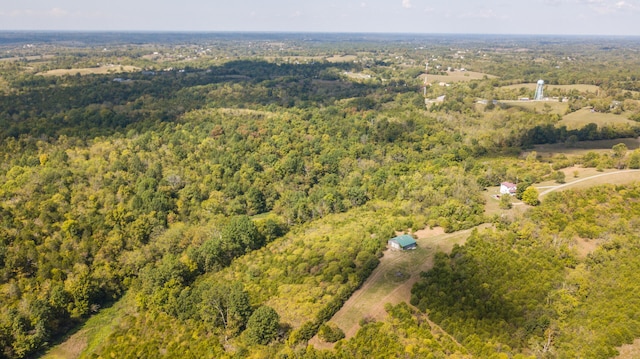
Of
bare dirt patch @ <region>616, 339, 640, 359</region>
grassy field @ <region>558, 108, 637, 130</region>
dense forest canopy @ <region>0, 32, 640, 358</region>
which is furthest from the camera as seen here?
grassy field @ <region>558, 108, 637, 130</region>

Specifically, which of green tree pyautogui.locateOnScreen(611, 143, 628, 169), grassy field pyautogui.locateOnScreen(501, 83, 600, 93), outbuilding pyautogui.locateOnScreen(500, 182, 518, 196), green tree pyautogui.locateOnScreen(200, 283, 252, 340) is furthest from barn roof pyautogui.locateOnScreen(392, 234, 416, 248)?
grassy field pyautogui.locateOnScreen(501, 83, 600, 93)

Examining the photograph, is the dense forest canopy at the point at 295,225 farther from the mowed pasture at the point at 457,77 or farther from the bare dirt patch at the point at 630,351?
the mowed pasture at the point at 457,77

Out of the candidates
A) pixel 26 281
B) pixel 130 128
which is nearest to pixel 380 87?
pixel 130 128

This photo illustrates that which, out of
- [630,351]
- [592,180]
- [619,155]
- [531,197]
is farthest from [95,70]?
[630,351]

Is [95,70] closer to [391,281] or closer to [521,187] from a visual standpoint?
[521,187]

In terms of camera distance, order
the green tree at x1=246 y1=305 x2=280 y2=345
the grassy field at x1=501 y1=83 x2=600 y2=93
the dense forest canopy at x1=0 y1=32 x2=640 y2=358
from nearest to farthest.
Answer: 1. the green tree at x1=246 y1=305 x2=280 y2=345
2. the dense forest canopy at x1=0 y1=32 x2=640 y2=358
3. the grassy field at x1=501 y1=83 x2=600 y2=93

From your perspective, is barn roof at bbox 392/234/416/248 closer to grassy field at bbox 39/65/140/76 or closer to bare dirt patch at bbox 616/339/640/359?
→ bare dirt patch at bbox 616/339/640/359

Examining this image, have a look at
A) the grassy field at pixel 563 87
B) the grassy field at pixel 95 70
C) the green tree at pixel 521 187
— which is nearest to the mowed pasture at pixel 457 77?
the grassy field at pixel 563 87
